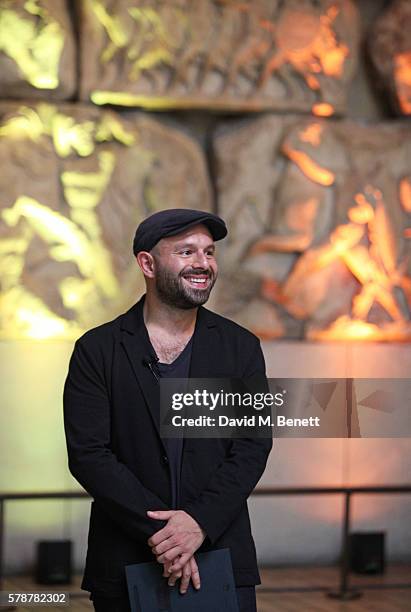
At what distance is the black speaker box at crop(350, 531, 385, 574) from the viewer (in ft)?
17.7

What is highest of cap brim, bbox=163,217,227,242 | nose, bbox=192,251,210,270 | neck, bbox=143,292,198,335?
cap brim, bbox=163,217,227,242

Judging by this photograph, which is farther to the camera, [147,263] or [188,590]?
[147,263]

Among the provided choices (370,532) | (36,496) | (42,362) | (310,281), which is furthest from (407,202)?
(36,496)

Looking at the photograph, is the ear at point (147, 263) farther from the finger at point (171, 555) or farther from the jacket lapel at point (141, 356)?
the finger at point (171, 555)

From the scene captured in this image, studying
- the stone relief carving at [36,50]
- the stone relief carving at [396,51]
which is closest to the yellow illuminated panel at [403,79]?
the stone relief carving at [396,51]

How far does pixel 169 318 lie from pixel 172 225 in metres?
0.23

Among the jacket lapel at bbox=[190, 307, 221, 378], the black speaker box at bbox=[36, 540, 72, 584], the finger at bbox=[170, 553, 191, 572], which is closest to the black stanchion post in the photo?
the black speaker box at bbox=[36, 540, 72, 584]

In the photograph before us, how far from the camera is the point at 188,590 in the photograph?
8.34ft

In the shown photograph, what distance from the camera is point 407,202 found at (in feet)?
18.8

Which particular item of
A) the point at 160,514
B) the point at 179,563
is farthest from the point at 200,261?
the point at 179,563

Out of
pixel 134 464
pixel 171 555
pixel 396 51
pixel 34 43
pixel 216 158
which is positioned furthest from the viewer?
pixel 396 51

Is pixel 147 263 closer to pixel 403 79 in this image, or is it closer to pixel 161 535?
pixel 161 535

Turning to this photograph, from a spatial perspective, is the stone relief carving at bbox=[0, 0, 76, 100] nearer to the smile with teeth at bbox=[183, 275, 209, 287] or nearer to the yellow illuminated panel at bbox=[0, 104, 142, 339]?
the yellow illuminated panel at bbox=[0, 104, 142, 339]

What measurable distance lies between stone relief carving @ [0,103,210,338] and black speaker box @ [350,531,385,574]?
1.64 meters
